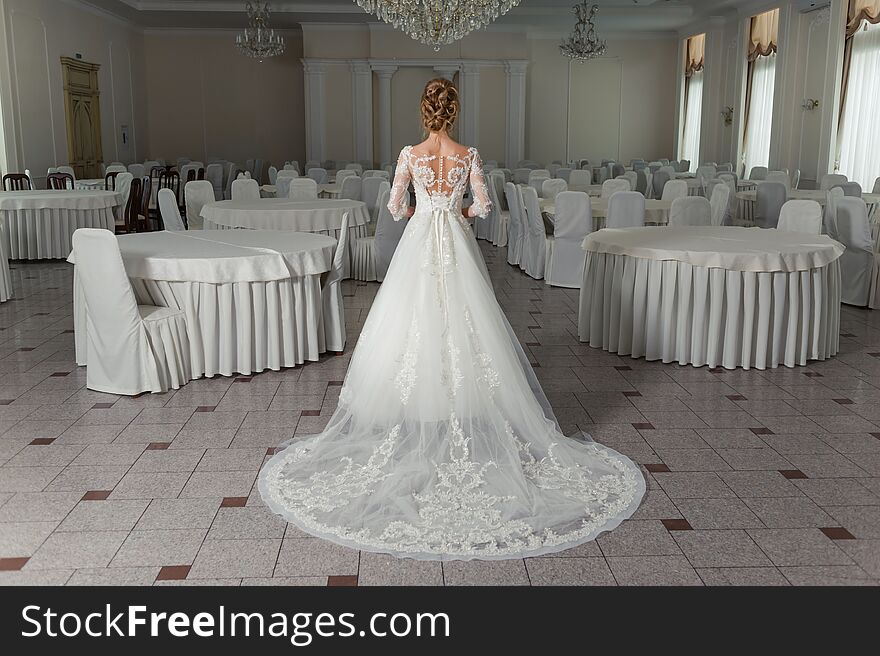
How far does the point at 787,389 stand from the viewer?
16.5 feet

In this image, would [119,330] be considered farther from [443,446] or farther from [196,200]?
[196,200]

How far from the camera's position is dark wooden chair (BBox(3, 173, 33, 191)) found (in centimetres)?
1084

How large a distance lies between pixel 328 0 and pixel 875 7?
867 centimetres

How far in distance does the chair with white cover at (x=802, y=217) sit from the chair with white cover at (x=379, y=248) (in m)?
3.40

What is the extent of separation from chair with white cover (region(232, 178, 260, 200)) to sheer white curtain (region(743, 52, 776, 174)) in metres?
9.08

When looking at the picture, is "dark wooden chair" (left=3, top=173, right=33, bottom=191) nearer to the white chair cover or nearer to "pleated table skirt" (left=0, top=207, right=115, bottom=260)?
Answer: "pleated table skirt" (left=0, top=207, right=115, bottom=260)

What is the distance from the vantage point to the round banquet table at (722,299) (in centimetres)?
527

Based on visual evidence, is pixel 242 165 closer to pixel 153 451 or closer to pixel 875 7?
pixel 875 7

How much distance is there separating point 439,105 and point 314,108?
1441 centimetres

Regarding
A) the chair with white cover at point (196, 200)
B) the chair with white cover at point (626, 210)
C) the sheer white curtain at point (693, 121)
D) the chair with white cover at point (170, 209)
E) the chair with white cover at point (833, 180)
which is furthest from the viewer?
the sheer white curtain at point (693, 121)

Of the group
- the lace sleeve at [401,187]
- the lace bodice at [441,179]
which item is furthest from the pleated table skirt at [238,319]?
the lace bodice at [441,179]

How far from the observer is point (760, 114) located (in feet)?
48.4

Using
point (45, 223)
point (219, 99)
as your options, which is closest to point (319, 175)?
point (45, 223)

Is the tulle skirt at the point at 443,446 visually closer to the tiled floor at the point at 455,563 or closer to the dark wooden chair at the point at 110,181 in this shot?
the tiled floor at the point at 455,563
